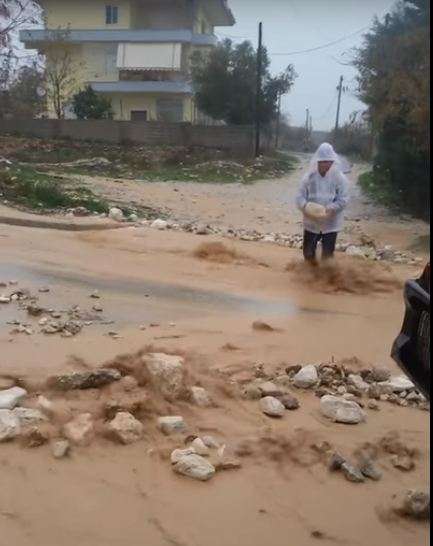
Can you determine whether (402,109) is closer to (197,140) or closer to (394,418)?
(394,418)

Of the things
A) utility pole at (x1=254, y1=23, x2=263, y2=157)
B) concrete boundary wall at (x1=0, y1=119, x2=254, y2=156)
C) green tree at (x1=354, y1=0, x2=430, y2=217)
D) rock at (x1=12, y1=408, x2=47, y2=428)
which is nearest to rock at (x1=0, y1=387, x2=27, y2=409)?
rock at (x1=12, y1=408, x2=47, y2=428)

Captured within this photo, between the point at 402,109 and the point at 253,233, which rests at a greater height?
the point at 402,109

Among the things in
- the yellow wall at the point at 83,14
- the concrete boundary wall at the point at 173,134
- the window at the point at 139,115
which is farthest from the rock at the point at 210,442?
the yellow wall at the point at 83,14

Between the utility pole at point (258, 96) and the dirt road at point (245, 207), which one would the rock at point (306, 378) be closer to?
the dirt road at point (245, 207)

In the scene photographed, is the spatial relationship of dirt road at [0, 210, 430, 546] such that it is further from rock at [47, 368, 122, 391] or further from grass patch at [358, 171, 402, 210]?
grass patch at [358, 171, 402, 210]

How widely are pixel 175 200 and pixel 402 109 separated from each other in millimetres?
5620

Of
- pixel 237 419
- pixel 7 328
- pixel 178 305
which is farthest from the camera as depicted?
pixel 178 305

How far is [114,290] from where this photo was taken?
6867mm

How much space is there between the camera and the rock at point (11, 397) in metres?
3.61

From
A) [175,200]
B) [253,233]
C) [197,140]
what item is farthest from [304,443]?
[197,140]

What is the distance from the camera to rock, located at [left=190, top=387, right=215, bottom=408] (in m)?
3.93

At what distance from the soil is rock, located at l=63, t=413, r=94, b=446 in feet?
0.20

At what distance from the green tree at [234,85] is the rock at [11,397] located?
98.7 feet

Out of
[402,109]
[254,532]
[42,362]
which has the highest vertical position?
[402,109]
